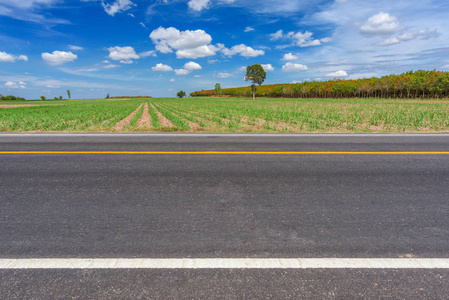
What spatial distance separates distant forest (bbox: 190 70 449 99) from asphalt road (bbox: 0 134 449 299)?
353 feet

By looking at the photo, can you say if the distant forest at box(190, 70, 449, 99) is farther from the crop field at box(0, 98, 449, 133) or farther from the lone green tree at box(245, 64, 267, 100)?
the crop field at box(0, 98, 449, 133)

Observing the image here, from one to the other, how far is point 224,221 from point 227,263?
2.42 feet

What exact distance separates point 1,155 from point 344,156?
8.56 meters

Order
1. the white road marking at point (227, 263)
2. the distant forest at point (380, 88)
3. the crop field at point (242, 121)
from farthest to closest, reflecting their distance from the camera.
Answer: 1. the distant forest at point (380, 88)
2. the crop field at point (242, 121)
3. the white road marking at point (227, 263)

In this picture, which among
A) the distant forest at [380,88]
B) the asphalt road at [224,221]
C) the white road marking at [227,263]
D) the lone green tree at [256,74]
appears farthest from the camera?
the lone green tree at [256,74]

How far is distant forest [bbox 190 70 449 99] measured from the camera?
86.9 metres

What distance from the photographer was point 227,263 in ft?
7.23

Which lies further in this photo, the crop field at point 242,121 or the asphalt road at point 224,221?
the crop field at point 242,121

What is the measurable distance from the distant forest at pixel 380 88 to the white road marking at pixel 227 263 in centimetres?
10925

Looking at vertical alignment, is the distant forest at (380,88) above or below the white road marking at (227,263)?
above

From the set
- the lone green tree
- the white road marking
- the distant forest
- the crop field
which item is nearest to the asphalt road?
the white road marking

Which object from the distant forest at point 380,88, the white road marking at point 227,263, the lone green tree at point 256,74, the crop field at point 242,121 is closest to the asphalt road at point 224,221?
the white road marking at point 227,263

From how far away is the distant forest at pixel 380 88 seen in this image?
86938 mm

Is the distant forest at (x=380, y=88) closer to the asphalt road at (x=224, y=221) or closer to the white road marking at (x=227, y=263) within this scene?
the asphalt road at (x=224, y=221)
